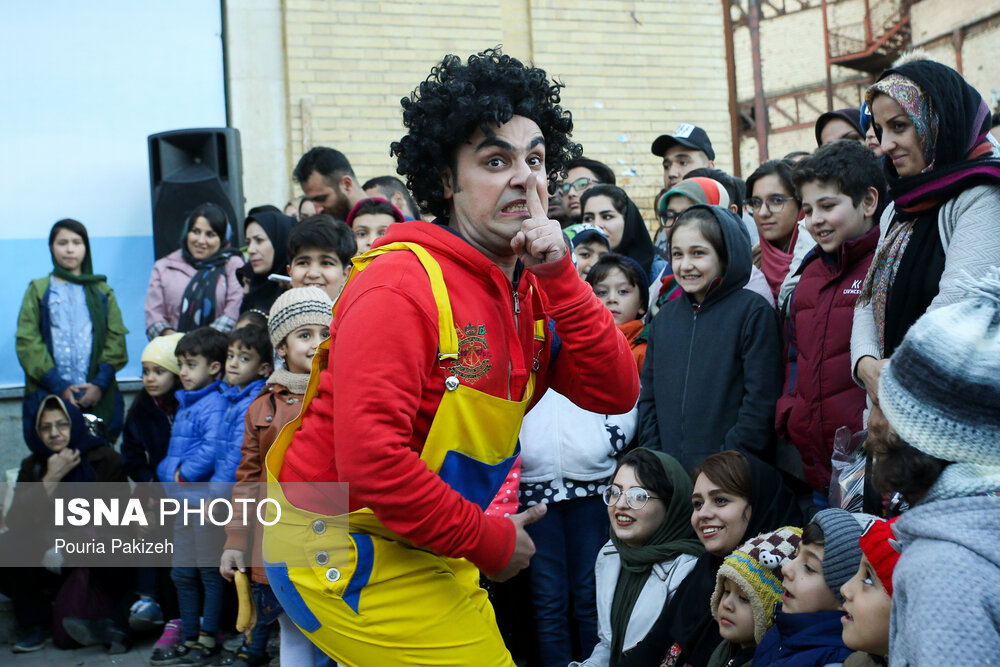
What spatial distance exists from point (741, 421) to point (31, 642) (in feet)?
15.4

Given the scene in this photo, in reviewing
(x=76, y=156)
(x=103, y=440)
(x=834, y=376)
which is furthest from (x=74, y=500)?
(x=834, y=376)

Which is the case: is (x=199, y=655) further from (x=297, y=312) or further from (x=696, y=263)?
(x=696, y=263)

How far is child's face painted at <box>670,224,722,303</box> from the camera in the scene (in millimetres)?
4617

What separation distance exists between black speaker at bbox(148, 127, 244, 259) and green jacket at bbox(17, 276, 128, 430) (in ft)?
3.84

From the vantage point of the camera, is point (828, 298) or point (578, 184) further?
point (578, 184)

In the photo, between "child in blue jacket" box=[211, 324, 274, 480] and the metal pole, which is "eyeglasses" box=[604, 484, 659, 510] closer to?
"child in blue jacket" box=[211, 324, 274, 480]

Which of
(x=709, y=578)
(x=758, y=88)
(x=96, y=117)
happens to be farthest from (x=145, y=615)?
(x=758, y=88)

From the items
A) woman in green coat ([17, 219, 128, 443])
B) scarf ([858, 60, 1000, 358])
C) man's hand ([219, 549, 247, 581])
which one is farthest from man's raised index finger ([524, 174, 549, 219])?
woman in green coat ([17, 219, 128, 443])

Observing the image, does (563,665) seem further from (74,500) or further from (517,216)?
(74,500)

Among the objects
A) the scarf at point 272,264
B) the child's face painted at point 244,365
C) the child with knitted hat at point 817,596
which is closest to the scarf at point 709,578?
the child with knitted hat at point 817,596

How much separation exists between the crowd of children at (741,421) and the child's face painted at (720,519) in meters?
0.01

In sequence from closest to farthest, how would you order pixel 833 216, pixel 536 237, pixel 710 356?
pixel 536 237, pixel 833 216, pixel 710 356

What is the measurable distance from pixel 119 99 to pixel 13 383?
9.47 ft

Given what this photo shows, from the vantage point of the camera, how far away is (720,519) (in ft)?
12.6
